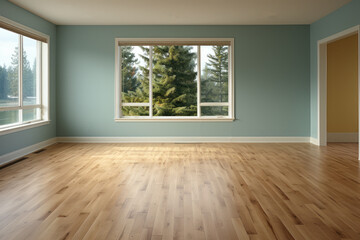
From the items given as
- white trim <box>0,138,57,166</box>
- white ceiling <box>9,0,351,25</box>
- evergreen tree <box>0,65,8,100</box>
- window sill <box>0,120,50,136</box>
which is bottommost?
white trim <box>0,138,57,166</box>

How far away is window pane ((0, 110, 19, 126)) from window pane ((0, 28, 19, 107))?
0.44 ft

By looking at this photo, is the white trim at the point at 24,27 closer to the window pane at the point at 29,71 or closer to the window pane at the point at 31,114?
the window pane at the point at 29,71

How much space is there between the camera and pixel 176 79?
7.86 metres

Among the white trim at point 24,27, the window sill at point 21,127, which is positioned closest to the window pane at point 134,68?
the white trim at point 24,27

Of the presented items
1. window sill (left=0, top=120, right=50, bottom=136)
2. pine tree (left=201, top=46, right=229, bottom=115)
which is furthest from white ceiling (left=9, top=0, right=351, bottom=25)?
window sill (left=0, top=120, right=50, bottom=136)

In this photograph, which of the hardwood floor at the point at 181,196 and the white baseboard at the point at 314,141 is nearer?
the hardwood floor at the point at 181,196

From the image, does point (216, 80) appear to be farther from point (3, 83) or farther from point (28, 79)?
point (3, 83)

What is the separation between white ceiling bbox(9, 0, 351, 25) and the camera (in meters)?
5.85

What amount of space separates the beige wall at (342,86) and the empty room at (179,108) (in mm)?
23

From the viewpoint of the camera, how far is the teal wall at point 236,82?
768cm

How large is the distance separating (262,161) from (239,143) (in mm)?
2041

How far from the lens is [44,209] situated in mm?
3186

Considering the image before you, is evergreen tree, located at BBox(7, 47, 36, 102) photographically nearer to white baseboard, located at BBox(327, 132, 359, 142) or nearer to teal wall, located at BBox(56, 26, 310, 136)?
teal wall, located at BBox(56, 26, 310, 136)

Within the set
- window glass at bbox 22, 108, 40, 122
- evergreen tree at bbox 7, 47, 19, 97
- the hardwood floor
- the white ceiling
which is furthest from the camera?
window glass at bbox 22, 108, 40, 122
